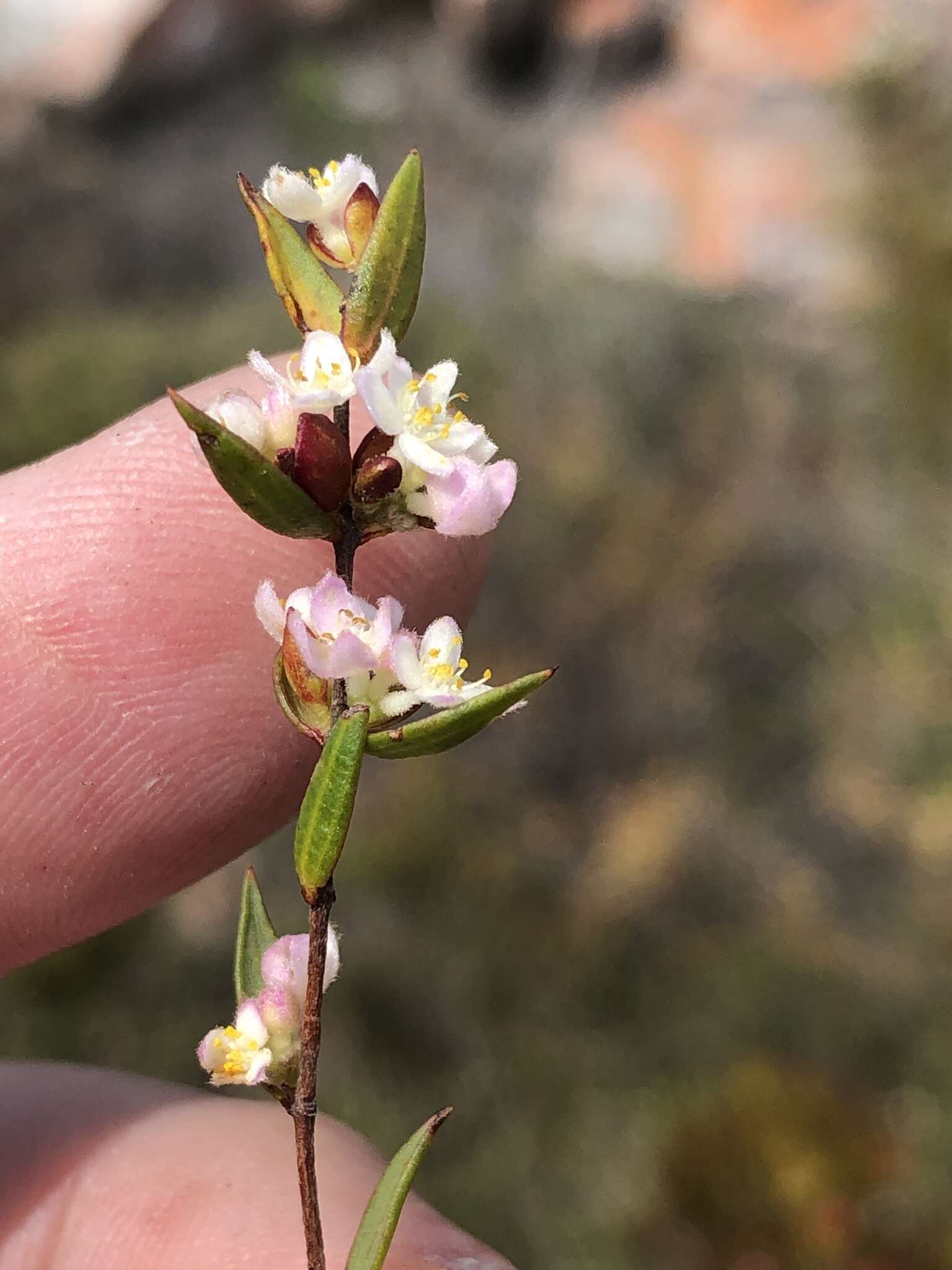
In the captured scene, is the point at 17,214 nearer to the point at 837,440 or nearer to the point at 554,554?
the point at 554,554

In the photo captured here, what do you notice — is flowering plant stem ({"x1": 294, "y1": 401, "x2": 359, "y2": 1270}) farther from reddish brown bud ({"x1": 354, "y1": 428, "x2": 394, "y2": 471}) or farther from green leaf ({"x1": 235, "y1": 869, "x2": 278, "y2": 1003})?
green leaf ({"x1": 235, "y1": 869, "x2": 278, "y2": 1003})

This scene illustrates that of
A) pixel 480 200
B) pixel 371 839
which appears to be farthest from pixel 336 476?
pixel 480 200

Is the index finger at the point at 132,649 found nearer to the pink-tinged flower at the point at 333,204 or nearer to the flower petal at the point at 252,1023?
the pink-tinged flower at the point at 333,204

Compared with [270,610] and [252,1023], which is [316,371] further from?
[252,1023]

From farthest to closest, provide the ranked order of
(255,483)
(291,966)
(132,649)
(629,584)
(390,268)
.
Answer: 1. (629,584)
2. (132,649)
3. (291,966)
4. (390,268)
5. (255,483)

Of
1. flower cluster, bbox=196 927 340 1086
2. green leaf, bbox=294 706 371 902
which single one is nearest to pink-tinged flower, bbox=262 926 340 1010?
flower cluster, bbox=196 927 340 1086

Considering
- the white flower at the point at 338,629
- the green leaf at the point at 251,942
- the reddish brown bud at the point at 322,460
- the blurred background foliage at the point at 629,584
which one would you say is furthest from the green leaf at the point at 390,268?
the blurred background foliage at the point at 629,584

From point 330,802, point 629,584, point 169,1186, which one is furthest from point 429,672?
point 629,584
